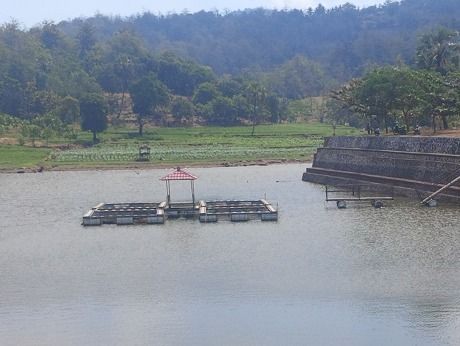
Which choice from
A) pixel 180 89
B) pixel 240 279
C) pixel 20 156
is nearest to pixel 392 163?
pixel 240 279

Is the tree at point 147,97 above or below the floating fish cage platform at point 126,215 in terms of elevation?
above

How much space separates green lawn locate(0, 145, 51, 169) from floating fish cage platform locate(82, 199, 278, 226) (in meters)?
41.0

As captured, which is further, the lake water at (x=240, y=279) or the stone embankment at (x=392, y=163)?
the stone embankment at (x=392, y=163)

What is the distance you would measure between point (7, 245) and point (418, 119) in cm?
4650

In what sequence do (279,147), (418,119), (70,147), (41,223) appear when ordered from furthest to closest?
(70,147), (279,147), (418,119), (41,223)

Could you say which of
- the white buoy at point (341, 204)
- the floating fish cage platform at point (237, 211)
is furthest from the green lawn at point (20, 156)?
the white buoy at point (341, 204)

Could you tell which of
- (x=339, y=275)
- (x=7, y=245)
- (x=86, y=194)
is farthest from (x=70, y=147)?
(x=339, y=275)

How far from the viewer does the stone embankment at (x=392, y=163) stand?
1914 inches

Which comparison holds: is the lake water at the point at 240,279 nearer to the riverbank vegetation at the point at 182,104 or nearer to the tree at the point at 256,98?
the riverbank vegetation at the point at 182,104

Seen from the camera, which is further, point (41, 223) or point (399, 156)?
point (399, 156)

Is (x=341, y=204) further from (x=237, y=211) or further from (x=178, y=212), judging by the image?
A: (x=178, y=212)

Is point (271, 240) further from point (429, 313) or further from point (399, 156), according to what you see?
point (399, 156)

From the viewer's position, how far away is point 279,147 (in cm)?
10038

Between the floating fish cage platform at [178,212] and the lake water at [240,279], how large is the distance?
1.06 m
